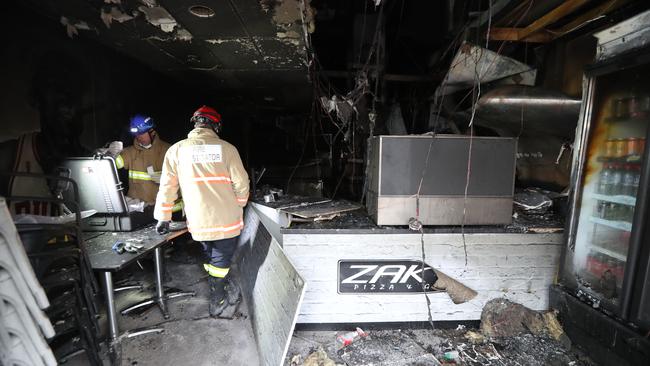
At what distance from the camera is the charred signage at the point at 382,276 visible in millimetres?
2188

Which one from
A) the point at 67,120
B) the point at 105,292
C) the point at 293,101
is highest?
the point at 293,101

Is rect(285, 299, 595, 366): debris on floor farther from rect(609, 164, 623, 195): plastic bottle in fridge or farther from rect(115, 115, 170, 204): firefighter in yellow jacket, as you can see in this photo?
rect(115, 115, 170, 204): firefighter in yellow jacket

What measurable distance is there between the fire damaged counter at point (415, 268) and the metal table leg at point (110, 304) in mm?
1216

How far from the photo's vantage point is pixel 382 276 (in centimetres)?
220

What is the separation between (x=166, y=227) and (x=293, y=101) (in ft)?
11.2

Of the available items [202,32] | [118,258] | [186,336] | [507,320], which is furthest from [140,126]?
[507,320]

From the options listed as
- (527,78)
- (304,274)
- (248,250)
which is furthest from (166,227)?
(527,78)

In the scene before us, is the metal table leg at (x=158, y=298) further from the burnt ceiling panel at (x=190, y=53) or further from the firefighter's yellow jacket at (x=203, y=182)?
the burnt ceiling panel at (x=190, y=53)

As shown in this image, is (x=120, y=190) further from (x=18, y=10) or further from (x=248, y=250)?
(x=18, y=10)

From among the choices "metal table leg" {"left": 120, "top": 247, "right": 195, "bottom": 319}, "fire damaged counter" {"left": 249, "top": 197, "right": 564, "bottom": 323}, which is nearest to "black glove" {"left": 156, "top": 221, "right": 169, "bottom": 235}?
"metal table leg" {"left": 120, "top": 247, "right": 195, "bottom": 319}

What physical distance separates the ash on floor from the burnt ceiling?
2.48 meters

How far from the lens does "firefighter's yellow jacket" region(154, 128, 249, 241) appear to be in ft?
7.41

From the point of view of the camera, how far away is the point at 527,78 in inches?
130

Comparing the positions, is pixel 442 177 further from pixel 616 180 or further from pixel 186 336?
pixel 186 336
